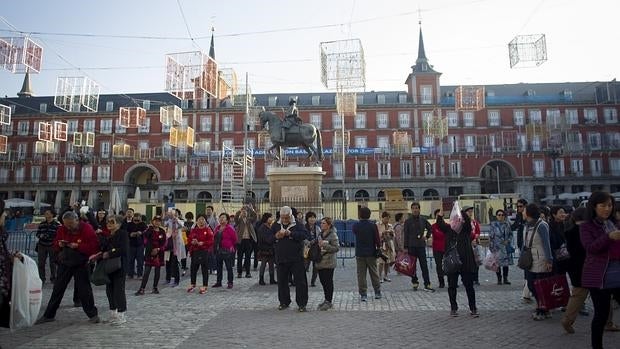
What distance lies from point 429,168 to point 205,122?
2731cm

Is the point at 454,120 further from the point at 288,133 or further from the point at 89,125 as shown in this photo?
the point at 89,125

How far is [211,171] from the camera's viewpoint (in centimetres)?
5169

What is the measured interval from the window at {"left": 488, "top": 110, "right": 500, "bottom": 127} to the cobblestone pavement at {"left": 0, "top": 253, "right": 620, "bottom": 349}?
48.3 m

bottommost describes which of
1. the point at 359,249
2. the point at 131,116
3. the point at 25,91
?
the point at 359,249

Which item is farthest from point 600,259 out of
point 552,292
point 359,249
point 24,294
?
point 24,294

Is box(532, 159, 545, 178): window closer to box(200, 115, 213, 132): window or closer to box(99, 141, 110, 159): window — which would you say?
box(200, 115, 213, 132): window

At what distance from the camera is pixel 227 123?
54000 millimetres

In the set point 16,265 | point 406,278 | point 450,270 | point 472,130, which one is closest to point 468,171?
point 472,130

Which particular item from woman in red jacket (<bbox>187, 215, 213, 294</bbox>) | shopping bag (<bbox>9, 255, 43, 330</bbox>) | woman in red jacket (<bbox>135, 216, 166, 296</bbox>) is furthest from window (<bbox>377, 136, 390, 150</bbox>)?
shopping bag (<bbox>9, 255, 43, 330</bbox>)

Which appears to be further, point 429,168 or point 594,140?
point 594,140

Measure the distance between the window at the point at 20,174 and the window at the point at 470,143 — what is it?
53581 millimetres

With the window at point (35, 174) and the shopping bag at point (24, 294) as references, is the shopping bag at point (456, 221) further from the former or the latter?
the window at point (35, 174)

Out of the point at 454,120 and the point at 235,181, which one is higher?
the point at 454,120

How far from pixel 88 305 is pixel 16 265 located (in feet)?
6.78
